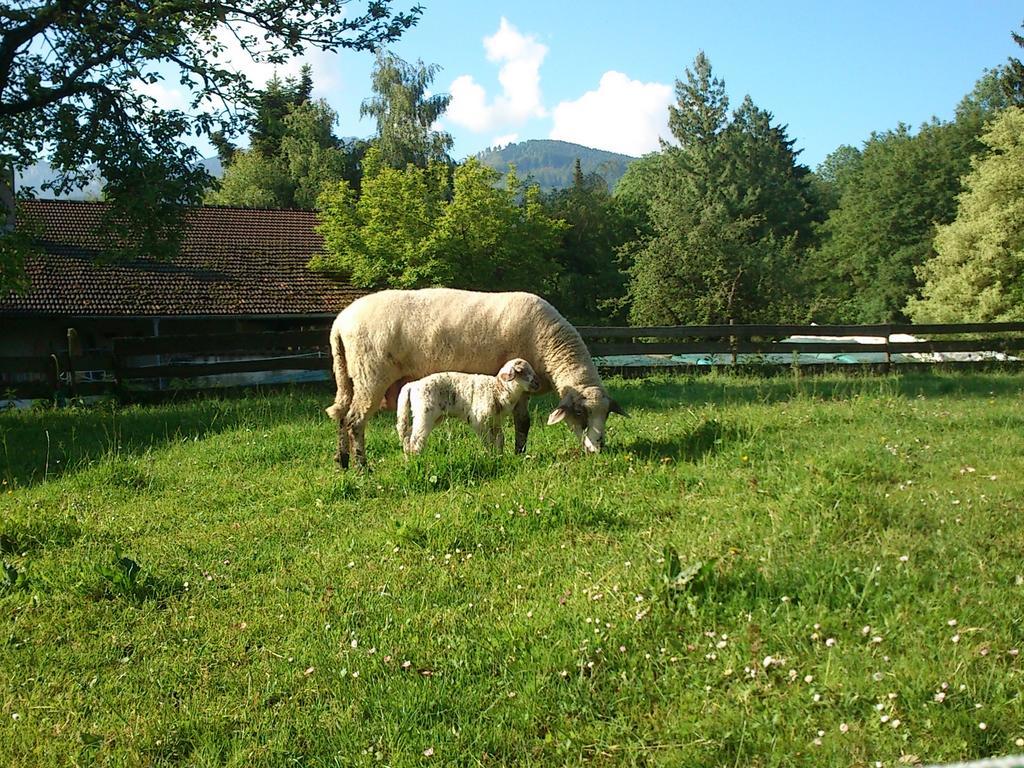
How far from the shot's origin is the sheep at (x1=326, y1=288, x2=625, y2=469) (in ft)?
29.3

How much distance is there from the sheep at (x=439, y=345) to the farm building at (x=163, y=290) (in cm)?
1347

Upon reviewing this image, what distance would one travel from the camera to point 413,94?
40.6 m

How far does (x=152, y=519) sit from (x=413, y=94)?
123 ft

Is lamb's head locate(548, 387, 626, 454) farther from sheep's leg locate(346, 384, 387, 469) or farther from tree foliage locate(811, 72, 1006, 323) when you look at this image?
tree foliage locate(811, 72, 1006, 323)

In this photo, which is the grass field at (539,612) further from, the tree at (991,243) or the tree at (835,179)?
the tree at (835,179)

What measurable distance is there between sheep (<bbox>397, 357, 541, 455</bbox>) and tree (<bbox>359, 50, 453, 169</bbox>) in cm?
3292

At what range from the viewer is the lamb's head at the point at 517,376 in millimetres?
8258

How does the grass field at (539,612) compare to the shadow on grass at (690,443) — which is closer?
the grass field at (539,612)

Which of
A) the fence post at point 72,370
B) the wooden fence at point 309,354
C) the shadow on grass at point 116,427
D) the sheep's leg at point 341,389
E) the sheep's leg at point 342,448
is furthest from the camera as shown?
the wooden fence at point 309,354

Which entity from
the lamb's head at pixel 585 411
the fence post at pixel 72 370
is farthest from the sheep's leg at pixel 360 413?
the fence post at pixel 72 370

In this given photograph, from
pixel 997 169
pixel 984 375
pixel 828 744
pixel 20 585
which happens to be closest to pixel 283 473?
pixel 20 585

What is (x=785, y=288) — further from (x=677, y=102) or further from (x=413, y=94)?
(x=677, y=102)

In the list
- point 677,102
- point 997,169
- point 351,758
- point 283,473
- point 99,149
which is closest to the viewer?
point 351,758

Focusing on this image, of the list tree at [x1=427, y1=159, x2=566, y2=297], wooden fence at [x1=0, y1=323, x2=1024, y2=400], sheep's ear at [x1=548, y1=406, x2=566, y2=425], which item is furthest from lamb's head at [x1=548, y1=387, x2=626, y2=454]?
tree at [x1=427, y1=159, x2=566, y2=297]
